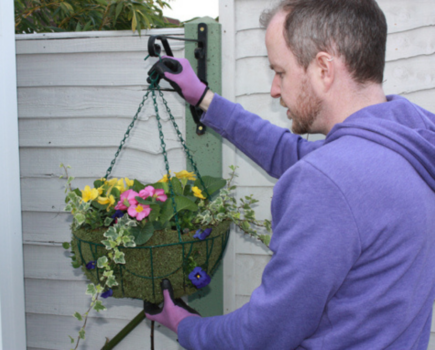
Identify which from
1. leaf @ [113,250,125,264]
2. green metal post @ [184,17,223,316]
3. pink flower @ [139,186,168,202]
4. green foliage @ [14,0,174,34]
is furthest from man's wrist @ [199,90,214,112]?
leaf @ [113,250,125,264]

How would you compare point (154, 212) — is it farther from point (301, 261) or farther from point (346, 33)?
point (346, 33)

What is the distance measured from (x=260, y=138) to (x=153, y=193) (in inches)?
14.7

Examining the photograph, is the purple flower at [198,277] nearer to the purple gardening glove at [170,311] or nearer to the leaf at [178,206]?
the purple gardening glove at [170,311]

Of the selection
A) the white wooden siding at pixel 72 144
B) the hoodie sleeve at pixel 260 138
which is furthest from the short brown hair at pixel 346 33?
the white wooden siding at pixel 72 144

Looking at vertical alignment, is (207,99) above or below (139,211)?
above

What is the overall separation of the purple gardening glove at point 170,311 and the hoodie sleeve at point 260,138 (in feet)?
1.56

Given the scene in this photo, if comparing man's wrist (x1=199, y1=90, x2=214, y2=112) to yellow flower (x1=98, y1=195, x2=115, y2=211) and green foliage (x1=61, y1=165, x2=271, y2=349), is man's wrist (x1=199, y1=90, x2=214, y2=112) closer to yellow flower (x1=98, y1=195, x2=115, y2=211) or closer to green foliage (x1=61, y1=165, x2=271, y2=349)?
green foliage (x1=61, y1=165, x2=271, y2=349)

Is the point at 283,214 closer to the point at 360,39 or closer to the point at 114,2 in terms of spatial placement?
the point at 360,39

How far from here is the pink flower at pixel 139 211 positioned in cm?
105

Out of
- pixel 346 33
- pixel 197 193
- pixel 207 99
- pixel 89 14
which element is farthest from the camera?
pixel 89 14

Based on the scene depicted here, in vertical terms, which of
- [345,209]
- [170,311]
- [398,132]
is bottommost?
[170,311]

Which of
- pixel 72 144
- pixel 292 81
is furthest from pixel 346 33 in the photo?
pixel 72 144

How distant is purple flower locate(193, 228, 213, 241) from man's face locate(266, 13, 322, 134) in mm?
399

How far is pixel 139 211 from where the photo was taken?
3.48 ft
